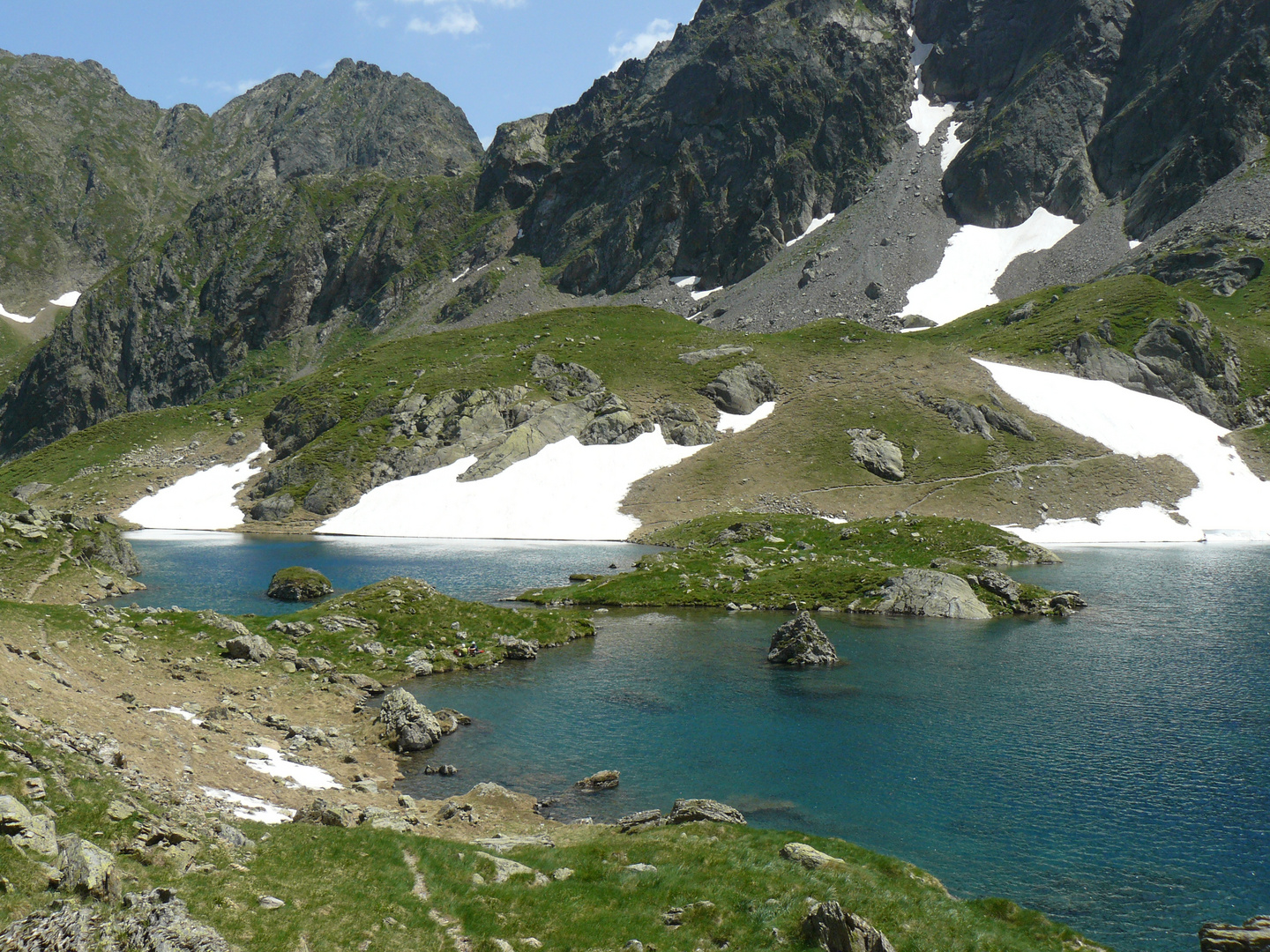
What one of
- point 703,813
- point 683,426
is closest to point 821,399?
point 683,426

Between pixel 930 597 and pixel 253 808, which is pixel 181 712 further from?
pixel 930 597

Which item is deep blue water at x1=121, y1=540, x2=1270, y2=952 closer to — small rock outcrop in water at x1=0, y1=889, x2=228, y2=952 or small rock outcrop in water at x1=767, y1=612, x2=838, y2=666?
small rock outcrop in water at x1=767, y1=612, x2=838, y2=666

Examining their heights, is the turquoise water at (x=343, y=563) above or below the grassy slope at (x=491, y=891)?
above

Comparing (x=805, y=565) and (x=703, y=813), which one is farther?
(x=805, y=565)

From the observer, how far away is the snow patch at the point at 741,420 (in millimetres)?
134000

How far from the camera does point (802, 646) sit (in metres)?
44.6

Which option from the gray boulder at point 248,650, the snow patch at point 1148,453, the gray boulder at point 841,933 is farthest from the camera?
the snow patch at point 1148,453

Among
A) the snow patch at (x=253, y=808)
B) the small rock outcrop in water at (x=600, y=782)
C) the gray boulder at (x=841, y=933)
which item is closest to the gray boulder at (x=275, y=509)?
the small rock outcrop in water at (x=600, y=782)

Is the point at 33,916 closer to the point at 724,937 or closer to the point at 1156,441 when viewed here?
the point at 724,937

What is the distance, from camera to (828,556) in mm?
73812

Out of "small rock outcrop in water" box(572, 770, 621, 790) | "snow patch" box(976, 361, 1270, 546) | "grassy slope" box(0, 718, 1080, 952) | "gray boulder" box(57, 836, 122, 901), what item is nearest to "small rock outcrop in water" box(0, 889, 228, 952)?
"gray boulder" box(57, 836, 122, 901)

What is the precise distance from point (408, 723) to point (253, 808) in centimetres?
1133

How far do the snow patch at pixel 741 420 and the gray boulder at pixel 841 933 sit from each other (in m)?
119

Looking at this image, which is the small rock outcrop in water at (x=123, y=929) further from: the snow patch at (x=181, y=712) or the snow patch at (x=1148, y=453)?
the snow patch at (x=1148, y=453)
